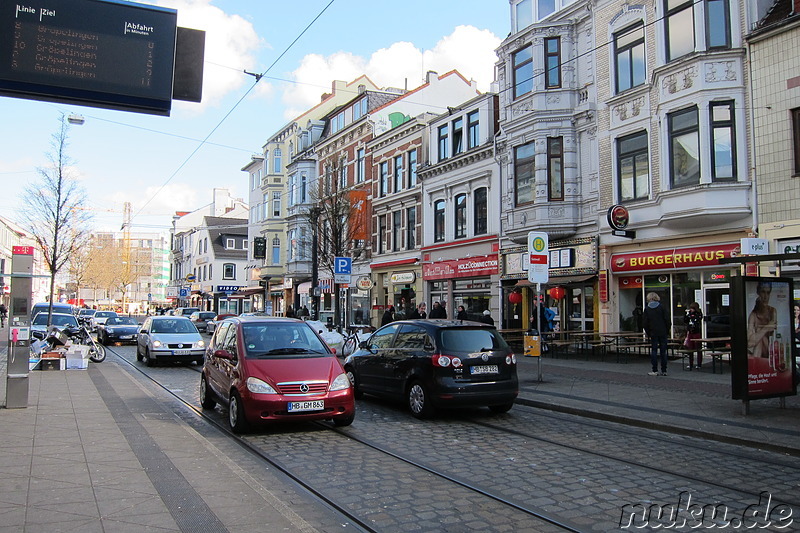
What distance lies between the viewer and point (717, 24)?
1773cm

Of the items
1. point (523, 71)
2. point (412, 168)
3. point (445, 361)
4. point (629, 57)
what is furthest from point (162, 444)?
point (412, 168)

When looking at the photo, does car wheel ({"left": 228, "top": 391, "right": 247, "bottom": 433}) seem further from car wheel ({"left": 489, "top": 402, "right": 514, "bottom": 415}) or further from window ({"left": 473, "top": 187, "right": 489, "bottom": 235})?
window ({"left": 473, "top": 187, "right": 489, "bottom": 235})

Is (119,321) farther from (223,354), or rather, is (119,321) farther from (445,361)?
(445,361)

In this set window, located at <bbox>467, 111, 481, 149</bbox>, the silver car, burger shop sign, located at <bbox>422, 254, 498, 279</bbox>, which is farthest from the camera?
window, located at <bbox>467, 111, 481, 149</bbox>

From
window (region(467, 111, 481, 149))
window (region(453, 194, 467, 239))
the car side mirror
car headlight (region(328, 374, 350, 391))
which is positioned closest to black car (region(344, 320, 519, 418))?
car headlight (region(328, 374, 350, 391))

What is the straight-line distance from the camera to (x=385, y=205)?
123ft

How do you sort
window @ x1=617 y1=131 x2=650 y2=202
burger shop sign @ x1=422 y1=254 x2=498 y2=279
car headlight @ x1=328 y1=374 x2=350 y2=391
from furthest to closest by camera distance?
burger shop sign @ x1=422 y1=254 x2=498 y2=279, window @ x1=617 y1=131 x2=650 y2=202, car headlight @ x1=328 y1=374 x2=350 y2=391

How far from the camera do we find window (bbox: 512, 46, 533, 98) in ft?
78.5

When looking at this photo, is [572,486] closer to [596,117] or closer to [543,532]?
[543,532]

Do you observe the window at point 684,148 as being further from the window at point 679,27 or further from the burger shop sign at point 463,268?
the burger shop sign at point 463,268

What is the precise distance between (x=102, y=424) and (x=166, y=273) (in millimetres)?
134250

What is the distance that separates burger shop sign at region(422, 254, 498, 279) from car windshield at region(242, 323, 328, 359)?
18.1 m

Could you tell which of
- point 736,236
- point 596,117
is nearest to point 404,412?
point 736,236

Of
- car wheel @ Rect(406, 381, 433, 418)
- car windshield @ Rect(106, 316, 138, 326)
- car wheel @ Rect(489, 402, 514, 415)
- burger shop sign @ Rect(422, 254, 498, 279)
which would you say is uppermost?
burger shop sign @ Rect(422, 254, 498, 279)
